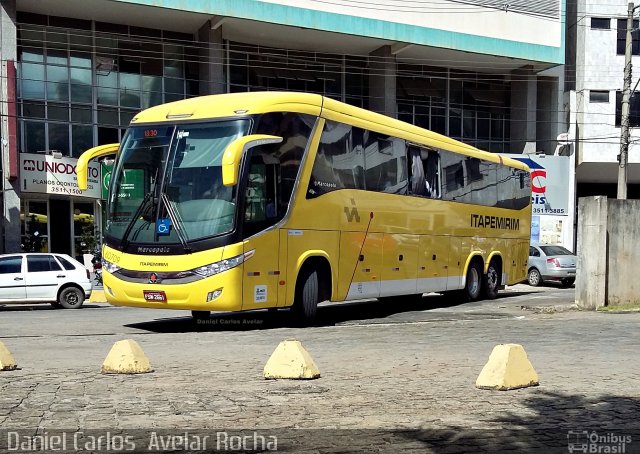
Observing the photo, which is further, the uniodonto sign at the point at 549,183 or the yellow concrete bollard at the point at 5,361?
the uniodonto sign at the point at 549,183

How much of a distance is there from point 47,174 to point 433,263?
55.8ft

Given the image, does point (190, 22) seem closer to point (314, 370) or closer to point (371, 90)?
point (371, 90)

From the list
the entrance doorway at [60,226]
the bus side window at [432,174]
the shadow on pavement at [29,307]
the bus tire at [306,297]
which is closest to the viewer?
the bus tire at [306,297]

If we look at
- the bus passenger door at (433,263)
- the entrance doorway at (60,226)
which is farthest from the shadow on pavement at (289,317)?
the entrance doorway at (60,226)

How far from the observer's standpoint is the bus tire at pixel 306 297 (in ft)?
44.4

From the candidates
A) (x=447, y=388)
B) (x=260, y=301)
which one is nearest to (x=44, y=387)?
(x=447, y=388)

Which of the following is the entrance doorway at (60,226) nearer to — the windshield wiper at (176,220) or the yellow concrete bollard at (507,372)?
the windshield wiper at (176,220)

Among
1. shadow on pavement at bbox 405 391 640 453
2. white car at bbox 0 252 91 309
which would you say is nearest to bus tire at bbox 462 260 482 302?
white car at bbox 0 252 91 309

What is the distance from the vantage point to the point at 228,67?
3397cm

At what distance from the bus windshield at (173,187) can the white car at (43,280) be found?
725 centimetres

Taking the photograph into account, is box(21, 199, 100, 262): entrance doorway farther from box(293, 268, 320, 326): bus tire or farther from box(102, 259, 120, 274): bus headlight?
box(293, 268, 320, 326): bus tire

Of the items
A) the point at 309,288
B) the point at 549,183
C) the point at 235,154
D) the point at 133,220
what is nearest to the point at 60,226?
the point at 133,220

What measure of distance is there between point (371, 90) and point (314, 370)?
30103mm

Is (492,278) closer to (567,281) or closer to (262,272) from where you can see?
(567,281)
